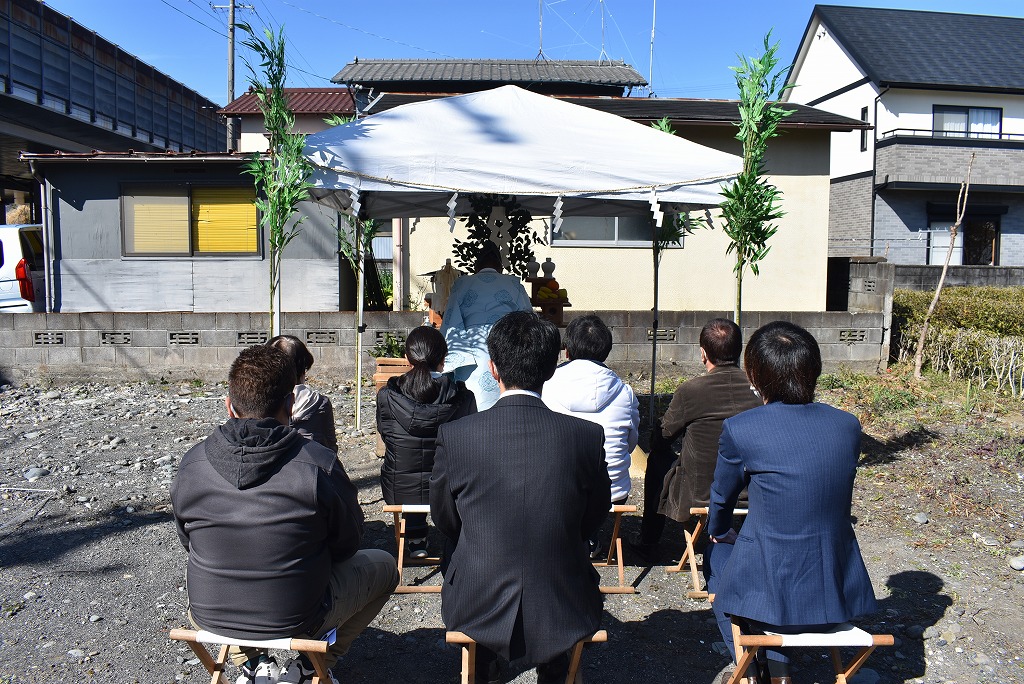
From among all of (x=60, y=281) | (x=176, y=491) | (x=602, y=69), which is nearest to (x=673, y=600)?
(x=176, y=491)

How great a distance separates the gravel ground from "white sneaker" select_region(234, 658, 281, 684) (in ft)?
2.31

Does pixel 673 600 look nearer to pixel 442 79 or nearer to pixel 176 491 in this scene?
pixel 176 491

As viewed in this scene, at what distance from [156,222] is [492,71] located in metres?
7.40

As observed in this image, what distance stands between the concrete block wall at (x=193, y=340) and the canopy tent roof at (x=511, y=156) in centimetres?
301

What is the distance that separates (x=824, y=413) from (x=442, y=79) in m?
12.7

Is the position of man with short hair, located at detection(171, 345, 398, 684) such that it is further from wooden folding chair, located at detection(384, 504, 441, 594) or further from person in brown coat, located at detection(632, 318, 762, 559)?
person in brown coat, located at detection(632, 318, 762, 559)

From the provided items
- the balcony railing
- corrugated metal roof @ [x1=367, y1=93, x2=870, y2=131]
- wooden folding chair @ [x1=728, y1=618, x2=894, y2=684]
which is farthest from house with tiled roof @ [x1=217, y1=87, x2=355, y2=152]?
wooden folding chair @ [x1=728, y1=618, x2=894, y2=684]

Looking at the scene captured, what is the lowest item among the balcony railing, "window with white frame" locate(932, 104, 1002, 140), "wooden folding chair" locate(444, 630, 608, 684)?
"wooden folding chair" locate(444, 630, 608, 684)

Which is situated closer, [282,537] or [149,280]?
[282,537]

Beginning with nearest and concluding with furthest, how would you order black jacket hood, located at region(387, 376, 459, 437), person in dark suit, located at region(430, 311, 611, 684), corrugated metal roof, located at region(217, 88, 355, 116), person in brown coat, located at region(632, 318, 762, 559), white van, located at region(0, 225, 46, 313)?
person in dark suit, located at region(430, 311, 611, 684)
person in brown coat, located at region(632, 318, 762, 559)
black jacket hood, located at region(387, 376, 459, 437)
white van, located at region(0, 225, 46, 313)
corrugated metal roof, located at region(217, 88, 355, 116)

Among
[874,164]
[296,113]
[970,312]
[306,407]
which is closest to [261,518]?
[306,407]

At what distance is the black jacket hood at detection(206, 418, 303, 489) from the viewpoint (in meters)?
2.34

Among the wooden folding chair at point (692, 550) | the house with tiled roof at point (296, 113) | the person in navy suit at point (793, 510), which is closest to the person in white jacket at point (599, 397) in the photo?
the wooden folding chair at point (692, 550)

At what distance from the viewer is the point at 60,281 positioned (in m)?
10.3
